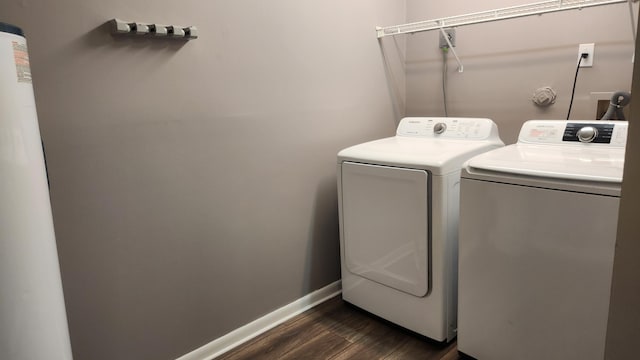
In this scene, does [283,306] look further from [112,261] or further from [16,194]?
[16,194]

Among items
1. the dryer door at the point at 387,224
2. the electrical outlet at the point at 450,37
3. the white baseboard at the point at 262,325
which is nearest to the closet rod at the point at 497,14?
the electrical outlet at the point at 450,37

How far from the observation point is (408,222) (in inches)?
69.7

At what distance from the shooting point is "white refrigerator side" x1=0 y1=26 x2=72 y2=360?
2.84 ft

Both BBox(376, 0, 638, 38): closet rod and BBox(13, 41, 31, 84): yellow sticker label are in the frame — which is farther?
BBox(376, 0, 638, 38): closet rod

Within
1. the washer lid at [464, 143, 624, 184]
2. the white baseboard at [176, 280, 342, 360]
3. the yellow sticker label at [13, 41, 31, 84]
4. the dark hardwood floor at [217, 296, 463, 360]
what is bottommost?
the dark hardwood floor at [217, 296, 463, 360]

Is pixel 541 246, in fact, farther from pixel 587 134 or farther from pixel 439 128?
pixel 439 128

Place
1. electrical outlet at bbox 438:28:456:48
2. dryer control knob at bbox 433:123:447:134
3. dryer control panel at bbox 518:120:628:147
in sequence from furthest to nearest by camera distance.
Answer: electrical outlet at bbox 438:28:456:48 < dryer control knob at bbox 433:123:447:134 < dryer control panel at bbox 518:120:628:147

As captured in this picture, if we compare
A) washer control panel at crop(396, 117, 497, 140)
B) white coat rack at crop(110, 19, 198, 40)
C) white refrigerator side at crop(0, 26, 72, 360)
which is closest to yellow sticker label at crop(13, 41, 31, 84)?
white refrigerator side at crop(0, 26, 72, 360)

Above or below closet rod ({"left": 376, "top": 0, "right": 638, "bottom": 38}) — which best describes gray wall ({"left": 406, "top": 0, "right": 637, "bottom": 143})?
below

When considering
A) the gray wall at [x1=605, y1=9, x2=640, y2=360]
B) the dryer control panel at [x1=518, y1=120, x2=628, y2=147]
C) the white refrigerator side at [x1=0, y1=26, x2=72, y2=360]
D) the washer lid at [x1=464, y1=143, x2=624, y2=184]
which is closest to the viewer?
the gray wall at [x1=605, y1=9, x2=640, y2=360]

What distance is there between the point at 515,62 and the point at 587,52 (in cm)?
32

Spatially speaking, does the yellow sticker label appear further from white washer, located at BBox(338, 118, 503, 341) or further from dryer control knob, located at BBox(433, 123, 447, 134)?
dryer control knob, located at BBox(433, 123, 447, 134)

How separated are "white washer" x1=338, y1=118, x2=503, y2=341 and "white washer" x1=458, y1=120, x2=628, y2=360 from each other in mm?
110

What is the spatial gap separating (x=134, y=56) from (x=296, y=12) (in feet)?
2.62
